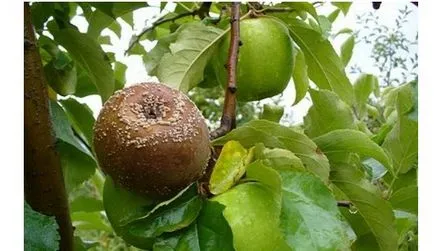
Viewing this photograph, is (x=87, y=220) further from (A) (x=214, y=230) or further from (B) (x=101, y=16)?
(A) (x=214, y=230)

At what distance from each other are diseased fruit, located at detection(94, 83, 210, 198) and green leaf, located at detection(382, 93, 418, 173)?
1.27ft

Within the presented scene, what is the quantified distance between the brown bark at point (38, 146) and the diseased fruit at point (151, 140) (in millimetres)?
181

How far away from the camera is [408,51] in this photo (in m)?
3.05

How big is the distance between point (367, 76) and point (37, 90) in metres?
0.77

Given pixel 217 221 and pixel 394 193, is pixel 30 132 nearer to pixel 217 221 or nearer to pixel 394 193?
pixel 217 221

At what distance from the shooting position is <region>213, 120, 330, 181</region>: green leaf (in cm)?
74

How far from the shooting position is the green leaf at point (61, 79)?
3.52ft

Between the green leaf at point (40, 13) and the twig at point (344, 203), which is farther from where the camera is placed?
the green leaf at point (40, 13)

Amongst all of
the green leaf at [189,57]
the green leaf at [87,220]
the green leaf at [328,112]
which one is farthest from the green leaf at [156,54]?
the green leaf at [87,220]

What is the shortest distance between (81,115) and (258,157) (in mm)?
478

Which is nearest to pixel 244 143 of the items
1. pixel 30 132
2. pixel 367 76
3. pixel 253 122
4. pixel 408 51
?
pixel 253 122

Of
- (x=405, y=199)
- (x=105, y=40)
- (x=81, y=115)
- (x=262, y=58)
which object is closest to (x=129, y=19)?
(x=105, y=40)

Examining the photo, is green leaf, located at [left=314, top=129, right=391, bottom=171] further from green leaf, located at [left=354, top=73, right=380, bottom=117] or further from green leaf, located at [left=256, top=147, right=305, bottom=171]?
green leaf, located at [left=354, top=73, right=380, bottom=117]

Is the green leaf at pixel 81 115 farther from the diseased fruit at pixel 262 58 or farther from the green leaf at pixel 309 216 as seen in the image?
the green leaf at pixel 309 216
